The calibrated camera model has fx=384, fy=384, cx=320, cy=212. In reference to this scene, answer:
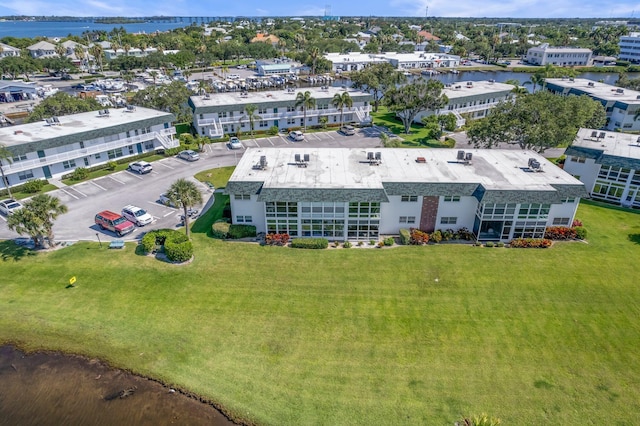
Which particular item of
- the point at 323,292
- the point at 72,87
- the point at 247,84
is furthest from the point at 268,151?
the point at 72,87

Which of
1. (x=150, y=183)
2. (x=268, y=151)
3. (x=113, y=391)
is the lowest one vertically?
(x=113, y=391)

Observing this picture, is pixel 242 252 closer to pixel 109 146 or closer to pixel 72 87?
pixel 109 146

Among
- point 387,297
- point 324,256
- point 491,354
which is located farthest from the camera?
point 324,256

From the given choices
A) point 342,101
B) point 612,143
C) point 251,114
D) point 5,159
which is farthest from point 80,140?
point 612,143

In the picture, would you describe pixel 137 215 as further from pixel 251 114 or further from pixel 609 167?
pixel 609 167

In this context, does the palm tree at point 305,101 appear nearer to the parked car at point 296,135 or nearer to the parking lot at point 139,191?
the parked car at point 296,135

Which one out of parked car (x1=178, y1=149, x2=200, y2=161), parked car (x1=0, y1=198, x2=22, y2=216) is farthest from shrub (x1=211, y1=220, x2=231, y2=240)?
parked car (x1=178, y1=149, x2=200, y2=161)
